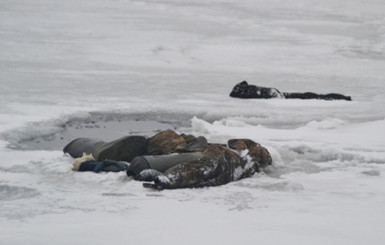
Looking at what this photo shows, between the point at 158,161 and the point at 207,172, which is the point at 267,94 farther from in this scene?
the point at 207,172

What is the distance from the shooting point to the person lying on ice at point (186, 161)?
24.6 feet

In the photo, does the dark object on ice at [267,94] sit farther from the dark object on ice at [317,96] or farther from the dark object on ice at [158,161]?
the dark object on ice at [158,161]

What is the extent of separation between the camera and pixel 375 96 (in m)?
13.2

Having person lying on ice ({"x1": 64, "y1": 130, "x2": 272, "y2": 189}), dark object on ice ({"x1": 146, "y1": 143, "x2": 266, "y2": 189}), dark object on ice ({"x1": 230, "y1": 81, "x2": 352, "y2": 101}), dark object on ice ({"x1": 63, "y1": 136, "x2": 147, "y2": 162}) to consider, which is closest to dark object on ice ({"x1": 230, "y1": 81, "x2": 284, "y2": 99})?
dark object on ice ({"x1": 230, "y1": 81, "x2": 352, "y2": 101})

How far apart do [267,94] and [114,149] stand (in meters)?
5.06

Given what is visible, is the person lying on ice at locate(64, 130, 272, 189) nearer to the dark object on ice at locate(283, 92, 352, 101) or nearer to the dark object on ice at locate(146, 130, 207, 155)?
the dark object on ice at locate(146, 130, 207, 155)

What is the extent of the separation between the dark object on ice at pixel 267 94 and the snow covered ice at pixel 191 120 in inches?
8.4

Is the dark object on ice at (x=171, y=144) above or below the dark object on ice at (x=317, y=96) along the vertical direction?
below

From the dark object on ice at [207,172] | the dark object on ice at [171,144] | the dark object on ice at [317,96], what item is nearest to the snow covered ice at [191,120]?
the dark object on ice at [207,172]

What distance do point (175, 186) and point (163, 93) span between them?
5.63 meters

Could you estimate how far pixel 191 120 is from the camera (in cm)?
1077

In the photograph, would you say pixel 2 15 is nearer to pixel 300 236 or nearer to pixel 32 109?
pixel 32 109

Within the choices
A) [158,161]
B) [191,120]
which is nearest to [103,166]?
[158,161]

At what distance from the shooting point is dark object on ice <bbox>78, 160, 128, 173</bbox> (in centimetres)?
792
